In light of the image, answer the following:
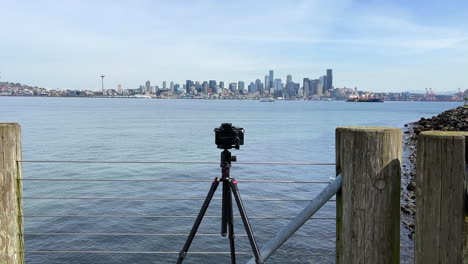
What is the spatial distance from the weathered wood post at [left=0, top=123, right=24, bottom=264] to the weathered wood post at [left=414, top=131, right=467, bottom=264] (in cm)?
274

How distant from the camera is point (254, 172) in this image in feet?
76.5

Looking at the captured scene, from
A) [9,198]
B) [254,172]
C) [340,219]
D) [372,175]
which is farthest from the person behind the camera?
[254,172]

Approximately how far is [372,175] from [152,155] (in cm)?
2745

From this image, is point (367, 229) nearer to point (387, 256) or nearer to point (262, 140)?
point (387, 256)

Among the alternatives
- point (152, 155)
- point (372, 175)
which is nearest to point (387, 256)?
point (372, 175)

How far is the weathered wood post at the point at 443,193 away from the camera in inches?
92.4

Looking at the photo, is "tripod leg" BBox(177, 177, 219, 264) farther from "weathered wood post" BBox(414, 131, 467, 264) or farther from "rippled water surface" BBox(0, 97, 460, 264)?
"weathered wood post" BBox(414, 131, 467, 264)

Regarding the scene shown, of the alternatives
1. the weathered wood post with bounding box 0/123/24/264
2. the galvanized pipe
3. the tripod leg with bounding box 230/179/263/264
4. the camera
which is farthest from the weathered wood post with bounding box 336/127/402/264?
the weathered wood post with bounding box 0/123/24/264

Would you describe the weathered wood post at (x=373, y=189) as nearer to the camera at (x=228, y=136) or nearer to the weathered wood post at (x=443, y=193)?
the weathered wood post at (x=443, y=193)

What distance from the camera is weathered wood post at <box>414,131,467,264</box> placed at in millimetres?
2346

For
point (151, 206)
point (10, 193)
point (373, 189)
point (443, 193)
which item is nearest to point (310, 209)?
point (373, 189)

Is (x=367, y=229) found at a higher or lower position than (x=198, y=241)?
higher

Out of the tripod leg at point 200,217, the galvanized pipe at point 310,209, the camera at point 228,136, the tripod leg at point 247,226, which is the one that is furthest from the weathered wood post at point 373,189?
the tripod leg at point 200,217

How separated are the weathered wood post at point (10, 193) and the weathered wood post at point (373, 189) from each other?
2.30m
